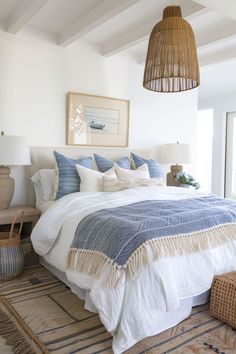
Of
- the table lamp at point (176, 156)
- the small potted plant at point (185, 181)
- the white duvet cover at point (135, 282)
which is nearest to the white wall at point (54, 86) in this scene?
the table lamp at point (176, 156)

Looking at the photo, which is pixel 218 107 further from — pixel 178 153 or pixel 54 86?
pixel 54 86

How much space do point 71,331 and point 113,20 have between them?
3.07 meters

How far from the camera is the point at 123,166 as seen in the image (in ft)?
12.8

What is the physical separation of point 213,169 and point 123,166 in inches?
121

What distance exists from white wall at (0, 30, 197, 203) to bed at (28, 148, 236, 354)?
1237 millimetres

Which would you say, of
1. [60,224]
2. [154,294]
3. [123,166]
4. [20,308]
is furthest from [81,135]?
[154,294]

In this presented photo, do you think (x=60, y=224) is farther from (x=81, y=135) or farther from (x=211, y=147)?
(x=211, y=147)

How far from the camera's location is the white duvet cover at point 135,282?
1.84 meters

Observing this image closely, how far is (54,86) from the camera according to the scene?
3.79m

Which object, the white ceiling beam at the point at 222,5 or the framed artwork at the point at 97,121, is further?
the framed artwork at the point at 97,121

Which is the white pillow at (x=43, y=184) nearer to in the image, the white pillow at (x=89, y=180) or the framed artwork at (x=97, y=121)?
the white pillow at (x=89, y=180)

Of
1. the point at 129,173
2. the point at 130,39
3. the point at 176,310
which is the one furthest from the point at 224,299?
the point at 130,39

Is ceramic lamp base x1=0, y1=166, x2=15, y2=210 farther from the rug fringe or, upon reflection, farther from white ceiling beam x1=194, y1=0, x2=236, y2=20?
white ceiling beam x1=194, y1=0, x2=236, y2=20

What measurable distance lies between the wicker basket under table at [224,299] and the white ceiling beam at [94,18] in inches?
92.9
